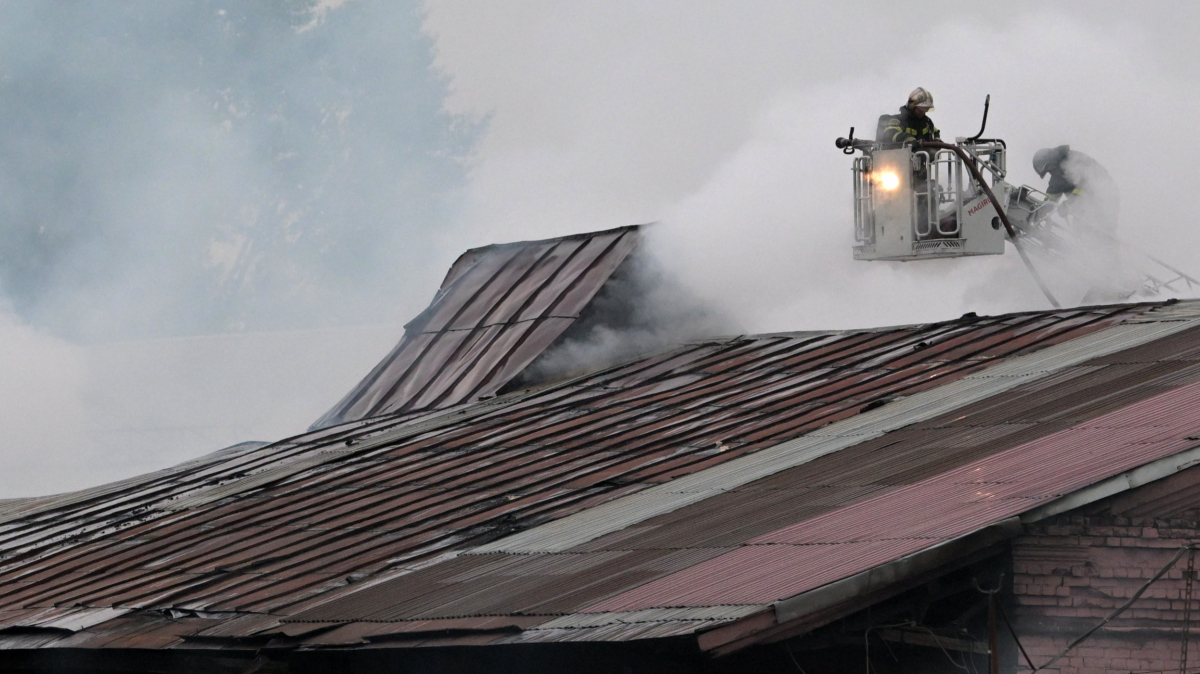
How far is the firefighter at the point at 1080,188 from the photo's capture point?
2212cm

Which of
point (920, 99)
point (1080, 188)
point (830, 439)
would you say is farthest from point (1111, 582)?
point (1080, 188)

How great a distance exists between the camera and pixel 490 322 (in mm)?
25281

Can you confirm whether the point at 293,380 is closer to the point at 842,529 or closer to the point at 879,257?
the point at 879,257

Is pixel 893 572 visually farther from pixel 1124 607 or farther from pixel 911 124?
pixel 911 124

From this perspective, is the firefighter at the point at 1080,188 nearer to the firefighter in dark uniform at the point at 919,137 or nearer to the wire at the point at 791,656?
the firefighter in dark uniform at the point at 919,137

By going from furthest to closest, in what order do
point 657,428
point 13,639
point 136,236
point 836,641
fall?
point 136,236 < point 657,428 < point 13,639 < point 836,641

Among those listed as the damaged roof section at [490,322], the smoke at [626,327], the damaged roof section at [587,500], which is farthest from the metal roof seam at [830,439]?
the damaged roof section at [490,322]

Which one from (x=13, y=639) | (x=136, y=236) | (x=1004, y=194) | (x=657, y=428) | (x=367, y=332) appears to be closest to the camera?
(x=13, y=639)

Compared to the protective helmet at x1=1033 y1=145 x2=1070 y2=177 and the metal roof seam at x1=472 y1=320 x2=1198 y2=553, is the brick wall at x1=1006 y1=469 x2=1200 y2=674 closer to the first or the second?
the metal roof seam at x1=472 y1=320 x2=1198 y2=553

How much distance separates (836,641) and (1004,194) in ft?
40.5

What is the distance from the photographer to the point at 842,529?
35.8ft

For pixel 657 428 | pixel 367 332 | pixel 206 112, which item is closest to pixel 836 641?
pixel 657 428

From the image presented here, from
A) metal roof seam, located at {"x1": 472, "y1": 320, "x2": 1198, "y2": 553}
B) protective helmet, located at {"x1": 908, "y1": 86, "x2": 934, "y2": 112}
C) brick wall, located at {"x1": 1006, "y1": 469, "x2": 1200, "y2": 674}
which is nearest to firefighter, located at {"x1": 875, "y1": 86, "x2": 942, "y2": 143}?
protective helmet, located at {"x1": 908, "y1": 86, "x2": 934, "y2": 112}

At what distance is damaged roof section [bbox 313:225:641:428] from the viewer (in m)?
23.3
